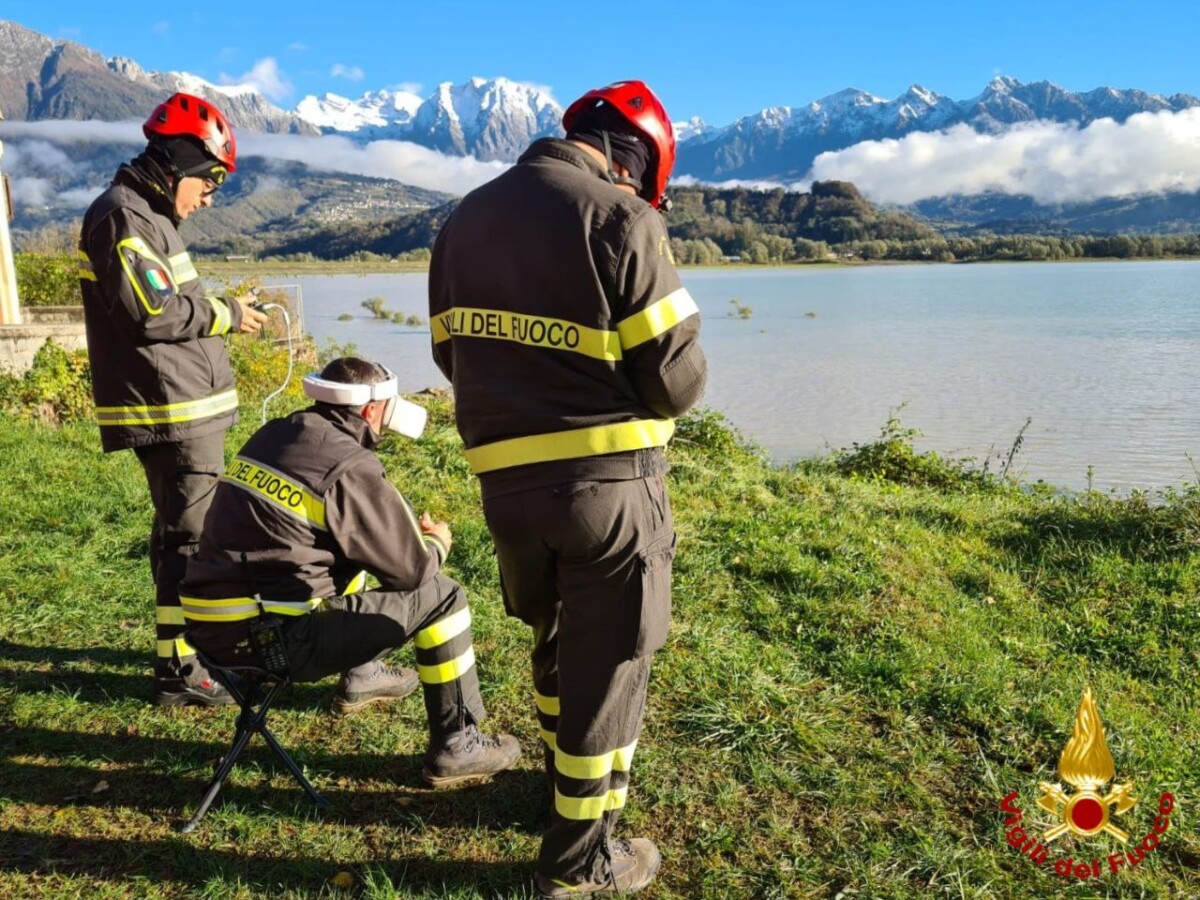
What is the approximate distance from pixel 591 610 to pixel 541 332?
0.84 meters

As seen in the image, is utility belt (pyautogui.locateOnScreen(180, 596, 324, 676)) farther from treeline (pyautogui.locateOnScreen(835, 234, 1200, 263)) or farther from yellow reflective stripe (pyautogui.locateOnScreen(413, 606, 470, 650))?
treeline (pyautogui.locateOnScreen(835, 234, 1200, 263))

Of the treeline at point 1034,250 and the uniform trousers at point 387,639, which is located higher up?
the treeline at point 1034,250

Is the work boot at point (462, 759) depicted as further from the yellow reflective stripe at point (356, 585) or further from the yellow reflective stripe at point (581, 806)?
the yellow reflective stripe at point (581, 806)

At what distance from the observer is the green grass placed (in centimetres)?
310

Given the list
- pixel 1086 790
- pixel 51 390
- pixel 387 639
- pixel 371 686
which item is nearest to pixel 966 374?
pixel 51 390

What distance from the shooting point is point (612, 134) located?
2631mm

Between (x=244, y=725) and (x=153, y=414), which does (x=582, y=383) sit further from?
(x=153, y=414)

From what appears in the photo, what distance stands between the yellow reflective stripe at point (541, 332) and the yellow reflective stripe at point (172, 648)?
2513 millimetres

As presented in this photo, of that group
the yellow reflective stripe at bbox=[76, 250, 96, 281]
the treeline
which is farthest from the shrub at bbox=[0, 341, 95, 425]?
the treeline

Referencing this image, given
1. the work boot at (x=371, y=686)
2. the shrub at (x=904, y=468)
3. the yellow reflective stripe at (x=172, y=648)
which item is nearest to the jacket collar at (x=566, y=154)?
the work boot at (x=371, y=686)

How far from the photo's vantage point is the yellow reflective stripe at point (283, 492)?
2990 millimetres

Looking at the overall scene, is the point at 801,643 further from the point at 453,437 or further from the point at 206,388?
the point at 453,437

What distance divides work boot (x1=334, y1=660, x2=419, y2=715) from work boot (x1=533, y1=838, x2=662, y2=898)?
150cm

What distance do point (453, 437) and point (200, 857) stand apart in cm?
630
